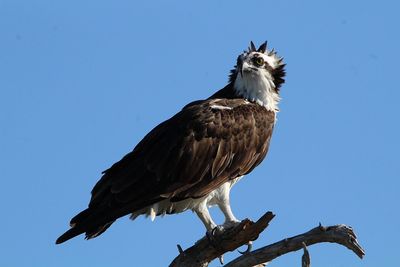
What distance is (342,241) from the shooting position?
8.68 meters

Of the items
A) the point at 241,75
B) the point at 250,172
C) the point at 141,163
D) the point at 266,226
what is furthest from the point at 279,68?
the point at 266,226

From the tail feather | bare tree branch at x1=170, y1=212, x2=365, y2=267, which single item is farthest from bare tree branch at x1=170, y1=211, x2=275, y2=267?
the tail feather

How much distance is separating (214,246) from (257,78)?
283 centimetres

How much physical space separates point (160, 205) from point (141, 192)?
44 cm

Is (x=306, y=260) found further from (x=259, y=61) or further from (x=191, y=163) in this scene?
(x=259, y=61)

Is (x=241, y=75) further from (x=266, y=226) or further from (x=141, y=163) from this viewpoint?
(x=266, y=226)

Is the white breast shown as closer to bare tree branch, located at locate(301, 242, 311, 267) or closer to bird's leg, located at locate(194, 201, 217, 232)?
bird's leg, located at locate(194, 201, 217, 232)

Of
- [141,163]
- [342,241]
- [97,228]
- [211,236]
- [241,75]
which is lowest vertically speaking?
[342,241]

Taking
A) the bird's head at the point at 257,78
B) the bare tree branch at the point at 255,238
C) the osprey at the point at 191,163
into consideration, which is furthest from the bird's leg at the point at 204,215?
the bird's head at the point at 257,78

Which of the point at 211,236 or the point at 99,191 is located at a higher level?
the point at 99,191

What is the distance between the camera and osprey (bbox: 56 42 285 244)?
32.5 feet

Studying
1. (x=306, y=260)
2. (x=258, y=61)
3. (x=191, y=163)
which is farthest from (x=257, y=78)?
(x=306, y=260)

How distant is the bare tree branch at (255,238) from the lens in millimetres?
8656

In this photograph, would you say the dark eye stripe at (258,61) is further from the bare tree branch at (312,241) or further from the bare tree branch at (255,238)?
the bare tree branch at (312,241)
